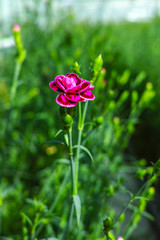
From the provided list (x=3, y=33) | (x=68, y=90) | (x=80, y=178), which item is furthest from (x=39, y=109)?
(x=3, y=33)

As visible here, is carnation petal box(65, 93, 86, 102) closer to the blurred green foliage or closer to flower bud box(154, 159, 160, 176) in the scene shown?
the blurred green foliage

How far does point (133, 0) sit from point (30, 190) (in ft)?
19.2

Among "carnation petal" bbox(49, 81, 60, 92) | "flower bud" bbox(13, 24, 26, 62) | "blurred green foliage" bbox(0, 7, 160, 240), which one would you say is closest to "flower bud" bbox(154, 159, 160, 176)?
"blurred green foliage" bbox(0, 7, 160, 240)

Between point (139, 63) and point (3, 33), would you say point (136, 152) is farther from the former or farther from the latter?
point (3, 33)

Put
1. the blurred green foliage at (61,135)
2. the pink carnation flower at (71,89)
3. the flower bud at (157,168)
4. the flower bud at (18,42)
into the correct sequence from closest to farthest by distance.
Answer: the pink carnation flower at (71,89) < the flower bud at (157,168) < the blurred green foliage at (61,135) < the flower bud at (18,42)

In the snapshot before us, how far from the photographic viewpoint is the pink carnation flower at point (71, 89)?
60cm

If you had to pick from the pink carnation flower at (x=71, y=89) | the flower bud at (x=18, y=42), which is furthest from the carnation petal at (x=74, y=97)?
the flower bud at (x=18, y=42)

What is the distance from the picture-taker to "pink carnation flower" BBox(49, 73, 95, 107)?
60 cm

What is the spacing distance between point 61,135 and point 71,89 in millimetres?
215

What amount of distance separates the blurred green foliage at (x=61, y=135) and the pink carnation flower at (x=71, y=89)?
0.08 meters

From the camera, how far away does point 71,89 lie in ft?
1.97

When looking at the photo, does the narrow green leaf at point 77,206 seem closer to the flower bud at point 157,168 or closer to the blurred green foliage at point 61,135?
the blurred green foliage at point 61,135

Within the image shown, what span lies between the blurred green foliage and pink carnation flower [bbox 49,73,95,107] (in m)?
0.08

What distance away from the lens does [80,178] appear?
133 cm
